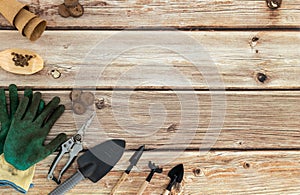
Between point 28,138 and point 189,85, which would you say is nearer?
point 28,138

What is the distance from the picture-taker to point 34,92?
1.32 meters

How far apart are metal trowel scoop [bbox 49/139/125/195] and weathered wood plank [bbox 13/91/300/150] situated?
0.10ft

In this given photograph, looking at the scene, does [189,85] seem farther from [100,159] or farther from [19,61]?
[19,61]

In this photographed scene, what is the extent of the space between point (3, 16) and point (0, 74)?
0.15 meters

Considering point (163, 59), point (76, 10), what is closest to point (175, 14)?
point (163, 59)

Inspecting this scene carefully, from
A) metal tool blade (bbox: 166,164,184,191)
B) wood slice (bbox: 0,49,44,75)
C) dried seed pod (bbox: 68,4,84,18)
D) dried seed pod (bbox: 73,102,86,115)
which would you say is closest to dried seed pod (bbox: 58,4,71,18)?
dried seed pod (bbox: 68,4,84,18)

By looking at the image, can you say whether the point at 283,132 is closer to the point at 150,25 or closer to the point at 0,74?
the point at 150,25

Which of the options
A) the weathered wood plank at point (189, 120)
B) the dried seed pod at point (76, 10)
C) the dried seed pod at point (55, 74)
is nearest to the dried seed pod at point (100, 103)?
the weathered wood plank at point (189, 120)

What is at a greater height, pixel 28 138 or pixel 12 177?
pixel 28 138

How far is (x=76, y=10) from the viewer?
1.31m

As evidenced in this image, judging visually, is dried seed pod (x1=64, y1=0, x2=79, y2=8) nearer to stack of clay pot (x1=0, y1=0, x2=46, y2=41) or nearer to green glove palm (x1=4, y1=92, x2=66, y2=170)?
stack of clay pot (x1=0, y1=0, x2=46, y2=41)

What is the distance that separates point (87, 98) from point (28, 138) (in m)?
0.18

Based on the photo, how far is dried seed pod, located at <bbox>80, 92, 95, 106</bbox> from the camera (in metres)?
1.32

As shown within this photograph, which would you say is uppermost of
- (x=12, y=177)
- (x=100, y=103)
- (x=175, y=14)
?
(x=175, y=14)
